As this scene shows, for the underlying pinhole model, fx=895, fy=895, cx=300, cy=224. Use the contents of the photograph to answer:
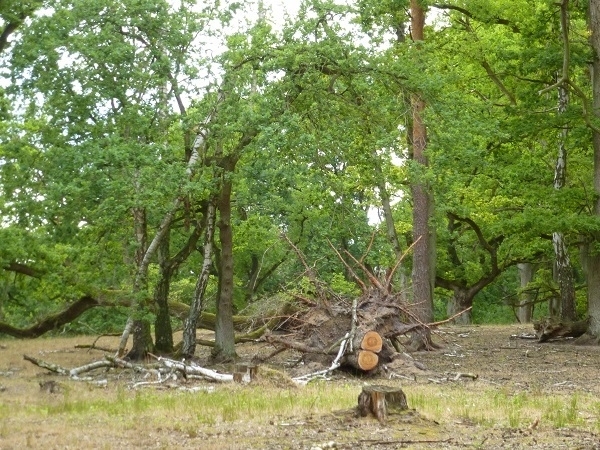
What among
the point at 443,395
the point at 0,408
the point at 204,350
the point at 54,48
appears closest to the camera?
the point at 0,408

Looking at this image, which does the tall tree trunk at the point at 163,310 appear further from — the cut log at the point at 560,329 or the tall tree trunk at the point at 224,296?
the cut log at the point at 560,329

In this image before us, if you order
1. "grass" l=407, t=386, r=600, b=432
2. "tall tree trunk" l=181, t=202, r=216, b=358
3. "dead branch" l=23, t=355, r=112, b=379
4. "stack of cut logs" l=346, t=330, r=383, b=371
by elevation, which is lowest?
"grass" l=407, t=386, r=600, b=432

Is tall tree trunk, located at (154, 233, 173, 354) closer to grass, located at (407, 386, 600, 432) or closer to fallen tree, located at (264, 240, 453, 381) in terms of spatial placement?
fallen tree, located at (264, 240, 453, 381)

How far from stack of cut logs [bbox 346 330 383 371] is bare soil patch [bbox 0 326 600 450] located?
0.30 meters

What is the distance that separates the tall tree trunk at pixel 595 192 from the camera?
2300cm

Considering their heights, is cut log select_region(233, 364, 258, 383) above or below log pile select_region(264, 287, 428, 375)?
below

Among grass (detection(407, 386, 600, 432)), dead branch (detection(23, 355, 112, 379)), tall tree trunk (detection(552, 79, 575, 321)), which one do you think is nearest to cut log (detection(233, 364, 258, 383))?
grass (detection(407, 386, 600, 432))

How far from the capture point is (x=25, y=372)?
1900cm

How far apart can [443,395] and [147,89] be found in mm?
8997

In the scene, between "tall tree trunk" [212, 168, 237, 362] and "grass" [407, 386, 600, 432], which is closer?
"grass" [407, 386, 600, 432]

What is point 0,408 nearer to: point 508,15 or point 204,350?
point 204,350

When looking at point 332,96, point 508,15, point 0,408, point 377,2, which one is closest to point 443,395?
point 0,408

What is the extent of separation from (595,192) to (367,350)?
9182mm

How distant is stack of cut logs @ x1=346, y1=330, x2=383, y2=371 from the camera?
17.0 m
